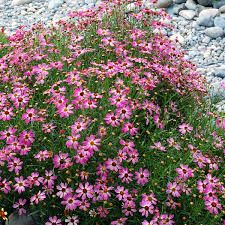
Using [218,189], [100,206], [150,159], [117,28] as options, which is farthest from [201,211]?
[117,28]

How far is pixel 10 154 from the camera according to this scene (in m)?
2.67

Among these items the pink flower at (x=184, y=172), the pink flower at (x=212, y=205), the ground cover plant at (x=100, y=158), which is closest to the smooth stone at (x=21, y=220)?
the ground cover plant at (x=100, y=158)

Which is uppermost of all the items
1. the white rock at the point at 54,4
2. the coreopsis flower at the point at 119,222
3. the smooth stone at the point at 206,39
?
the coreopsis flower at the point at 119,222

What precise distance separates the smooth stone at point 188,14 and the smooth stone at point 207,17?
0.17 meters

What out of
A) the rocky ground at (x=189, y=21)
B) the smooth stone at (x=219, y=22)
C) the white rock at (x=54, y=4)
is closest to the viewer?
the rocky ground at (x=189, y=21)

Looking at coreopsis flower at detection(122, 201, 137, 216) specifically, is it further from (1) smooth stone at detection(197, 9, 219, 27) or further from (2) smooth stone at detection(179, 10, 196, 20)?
(2) smooth stone at detection(179, 10, 196, 20)

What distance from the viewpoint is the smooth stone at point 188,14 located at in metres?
6.63

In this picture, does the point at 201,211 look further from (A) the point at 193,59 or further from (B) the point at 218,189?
(A) the point at 193,59

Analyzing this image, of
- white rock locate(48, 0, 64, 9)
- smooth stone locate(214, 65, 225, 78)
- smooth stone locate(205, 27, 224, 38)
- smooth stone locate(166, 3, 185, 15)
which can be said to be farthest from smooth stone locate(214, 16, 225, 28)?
white rock locate(48, 0, 64, 9)

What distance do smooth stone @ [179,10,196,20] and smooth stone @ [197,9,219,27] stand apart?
168 mm

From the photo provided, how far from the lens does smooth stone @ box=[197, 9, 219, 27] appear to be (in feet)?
21.0

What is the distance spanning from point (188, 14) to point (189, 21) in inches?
5.7

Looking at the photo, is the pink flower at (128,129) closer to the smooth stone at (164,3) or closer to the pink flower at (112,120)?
the pink flower at (112,120)

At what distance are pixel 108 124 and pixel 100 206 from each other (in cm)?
61
